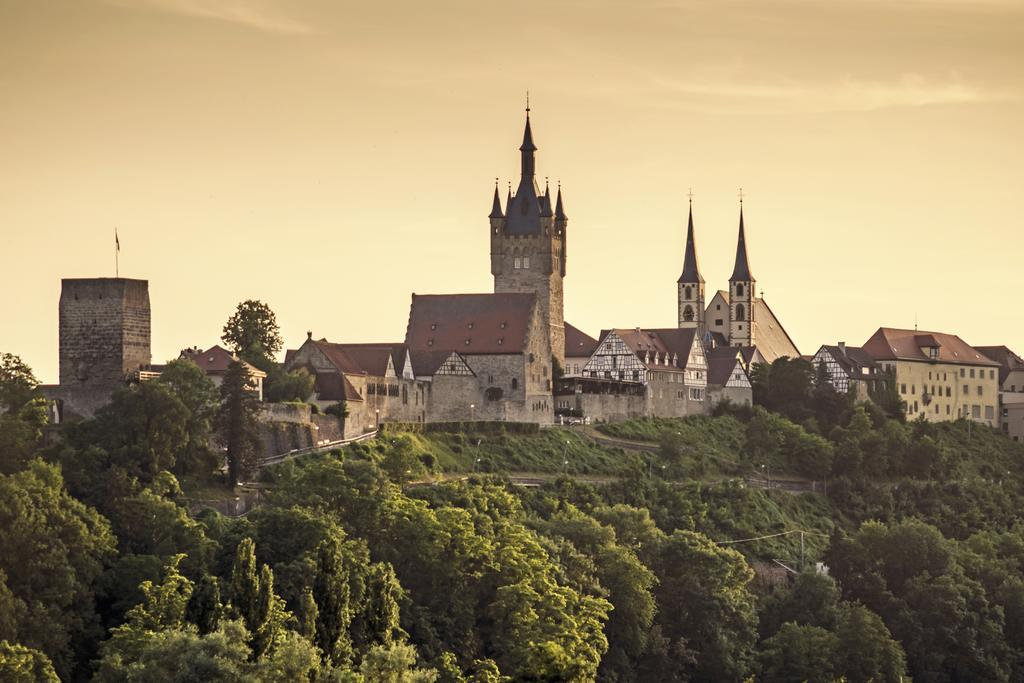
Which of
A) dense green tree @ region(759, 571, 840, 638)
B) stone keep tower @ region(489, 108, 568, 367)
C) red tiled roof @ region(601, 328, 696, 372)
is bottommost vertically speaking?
dense green tree @ region(759, 571, 840, 638)

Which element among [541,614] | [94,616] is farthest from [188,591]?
[541,614]

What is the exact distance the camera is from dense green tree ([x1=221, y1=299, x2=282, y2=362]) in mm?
119500

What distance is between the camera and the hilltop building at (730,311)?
16812cm

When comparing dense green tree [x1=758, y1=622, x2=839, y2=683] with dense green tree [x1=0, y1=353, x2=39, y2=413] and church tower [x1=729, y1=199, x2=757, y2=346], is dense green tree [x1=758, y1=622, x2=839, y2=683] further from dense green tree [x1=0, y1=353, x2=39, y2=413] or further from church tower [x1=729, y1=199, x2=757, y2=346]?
church tower [x1=729, y1=199, x2=757, y2=346]

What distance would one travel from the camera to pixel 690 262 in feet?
561

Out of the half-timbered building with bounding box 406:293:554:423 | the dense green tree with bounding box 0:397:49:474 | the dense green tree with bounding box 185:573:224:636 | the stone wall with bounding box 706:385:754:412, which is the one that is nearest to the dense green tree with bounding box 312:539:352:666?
the dense green tree with bounding box 185:573:224:636

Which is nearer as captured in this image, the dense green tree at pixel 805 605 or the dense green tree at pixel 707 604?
the dense green tree at pixel 707 604

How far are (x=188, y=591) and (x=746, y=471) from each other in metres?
56.4

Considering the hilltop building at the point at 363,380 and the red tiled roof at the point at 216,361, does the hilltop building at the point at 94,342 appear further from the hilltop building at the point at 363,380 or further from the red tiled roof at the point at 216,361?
the hilltop building at the point at 363,380

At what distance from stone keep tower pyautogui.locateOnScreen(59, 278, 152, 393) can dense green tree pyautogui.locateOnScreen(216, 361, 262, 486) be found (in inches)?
176

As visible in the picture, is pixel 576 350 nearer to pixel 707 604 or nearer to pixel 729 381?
pixel 729 381

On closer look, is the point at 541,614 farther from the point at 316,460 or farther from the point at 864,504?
the point at 864,504

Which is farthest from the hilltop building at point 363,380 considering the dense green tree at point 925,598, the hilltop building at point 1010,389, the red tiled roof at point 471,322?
the hilltop building at point 1010,389

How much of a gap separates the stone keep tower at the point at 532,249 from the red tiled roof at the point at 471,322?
318 inches
